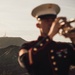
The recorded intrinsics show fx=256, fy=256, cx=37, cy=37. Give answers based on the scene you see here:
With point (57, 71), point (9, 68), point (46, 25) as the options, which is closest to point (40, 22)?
point (46, 25)

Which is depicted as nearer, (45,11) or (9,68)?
(45,11)

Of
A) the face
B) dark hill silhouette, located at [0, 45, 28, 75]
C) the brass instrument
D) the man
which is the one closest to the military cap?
the man

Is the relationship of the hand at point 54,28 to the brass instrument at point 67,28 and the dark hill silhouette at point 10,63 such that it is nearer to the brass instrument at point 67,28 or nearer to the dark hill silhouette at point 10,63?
the brass instrument at point 67,28

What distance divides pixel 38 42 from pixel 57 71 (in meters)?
0.53

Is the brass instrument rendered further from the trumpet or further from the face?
the face

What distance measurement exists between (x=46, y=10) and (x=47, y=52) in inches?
31.1

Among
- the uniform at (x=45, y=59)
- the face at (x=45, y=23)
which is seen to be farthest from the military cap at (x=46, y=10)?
the uniform at (x=45, y=59)

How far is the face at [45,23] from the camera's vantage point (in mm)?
3986

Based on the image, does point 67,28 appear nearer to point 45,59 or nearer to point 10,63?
point 45,59

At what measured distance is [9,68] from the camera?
2662 centimetres

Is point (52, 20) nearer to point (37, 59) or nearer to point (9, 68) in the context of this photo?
point (37, 59)

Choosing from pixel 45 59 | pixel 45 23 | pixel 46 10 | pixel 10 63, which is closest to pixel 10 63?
pixel 10 63

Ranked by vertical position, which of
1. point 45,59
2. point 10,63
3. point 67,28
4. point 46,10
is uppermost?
point 46,10

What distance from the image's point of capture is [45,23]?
403 centimetres
